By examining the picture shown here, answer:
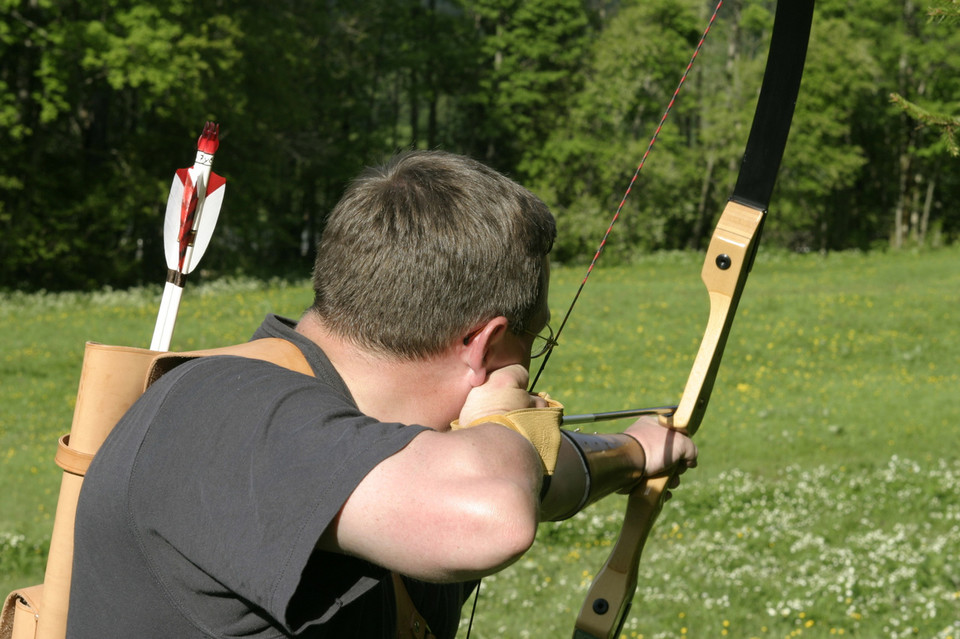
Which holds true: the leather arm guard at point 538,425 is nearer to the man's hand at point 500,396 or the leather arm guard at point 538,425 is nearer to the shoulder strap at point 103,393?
the man's hand at point 500,396

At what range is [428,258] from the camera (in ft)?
5.07

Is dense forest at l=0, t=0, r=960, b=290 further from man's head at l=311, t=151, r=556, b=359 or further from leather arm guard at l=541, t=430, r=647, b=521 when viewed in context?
man's head at l=311, t=151, r=556, b=359

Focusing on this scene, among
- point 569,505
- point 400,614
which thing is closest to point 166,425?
point 400,614

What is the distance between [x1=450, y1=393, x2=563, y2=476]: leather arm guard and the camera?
1.53 m

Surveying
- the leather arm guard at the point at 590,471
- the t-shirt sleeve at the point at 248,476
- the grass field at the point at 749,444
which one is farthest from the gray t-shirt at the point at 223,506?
the grass field at the point at 749,444

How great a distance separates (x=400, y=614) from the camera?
1868 millimetres

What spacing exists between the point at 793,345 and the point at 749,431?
473 cm

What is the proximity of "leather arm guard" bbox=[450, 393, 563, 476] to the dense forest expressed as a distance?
854 inches

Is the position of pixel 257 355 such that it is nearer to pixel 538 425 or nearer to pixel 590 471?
pixel 538 425

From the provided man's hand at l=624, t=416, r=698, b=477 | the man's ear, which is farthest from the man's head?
man's hand at l=624, t=416, r=698, b=477

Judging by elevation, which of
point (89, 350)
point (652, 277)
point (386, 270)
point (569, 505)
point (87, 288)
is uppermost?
point (386, 270)

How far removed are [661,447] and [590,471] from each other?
1.31 feet

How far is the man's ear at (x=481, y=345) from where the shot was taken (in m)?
1.64

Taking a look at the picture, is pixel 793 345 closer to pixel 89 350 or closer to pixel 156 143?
pixel 89 350
